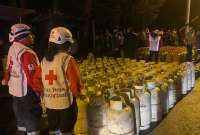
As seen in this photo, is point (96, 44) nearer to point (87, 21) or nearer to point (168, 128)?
point (87, 21)

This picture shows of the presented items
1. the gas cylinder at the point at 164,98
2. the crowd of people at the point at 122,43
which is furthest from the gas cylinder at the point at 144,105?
the crowd of people at the point at 122,43

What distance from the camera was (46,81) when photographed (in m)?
5.83

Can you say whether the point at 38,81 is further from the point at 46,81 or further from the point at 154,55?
the point at 154,55

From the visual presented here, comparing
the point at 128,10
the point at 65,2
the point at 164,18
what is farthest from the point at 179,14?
the point at 65,2

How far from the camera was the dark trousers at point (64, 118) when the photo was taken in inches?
230

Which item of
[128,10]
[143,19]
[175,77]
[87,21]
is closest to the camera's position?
[175,77]

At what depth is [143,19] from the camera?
3316cm

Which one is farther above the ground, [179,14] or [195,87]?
[179,14]

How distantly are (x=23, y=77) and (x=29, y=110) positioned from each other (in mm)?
551

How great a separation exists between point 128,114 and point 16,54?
6.53ft

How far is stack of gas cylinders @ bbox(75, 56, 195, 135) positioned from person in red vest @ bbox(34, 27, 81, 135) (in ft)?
2.07

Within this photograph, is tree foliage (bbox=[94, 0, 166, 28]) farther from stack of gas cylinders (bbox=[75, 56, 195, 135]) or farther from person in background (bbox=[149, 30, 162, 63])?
stack of gas cylinders (bbox=[75, 56, 195, 135])

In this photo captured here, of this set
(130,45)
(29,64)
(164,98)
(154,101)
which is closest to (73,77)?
(29,64)

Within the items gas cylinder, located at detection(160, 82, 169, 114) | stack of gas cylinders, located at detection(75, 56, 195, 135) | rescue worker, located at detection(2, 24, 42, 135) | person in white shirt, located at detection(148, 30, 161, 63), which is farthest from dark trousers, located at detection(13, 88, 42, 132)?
person in white shirt, located at detection(148, 30, 161, 63)
